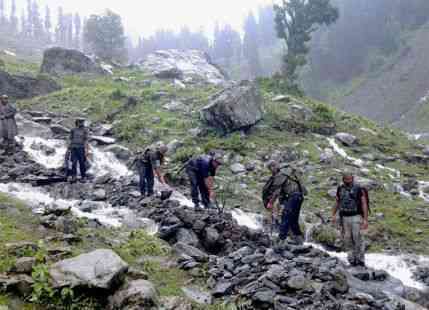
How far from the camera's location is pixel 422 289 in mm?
11969

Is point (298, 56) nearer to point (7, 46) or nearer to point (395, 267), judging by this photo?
point (395, 267)

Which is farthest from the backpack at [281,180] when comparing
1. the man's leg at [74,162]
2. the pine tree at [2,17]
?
the pine tree at [2,17]

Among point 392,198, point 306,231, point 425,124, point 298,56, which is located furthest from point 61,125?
point 425,124

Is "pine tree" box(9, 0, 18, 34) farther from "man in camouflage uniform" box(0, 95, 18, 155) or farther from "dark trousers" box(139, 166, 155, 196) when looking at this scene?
"dark trousers" box(139, 166, 155, 196)

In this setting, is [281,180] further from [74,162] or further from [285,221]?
[74,162]

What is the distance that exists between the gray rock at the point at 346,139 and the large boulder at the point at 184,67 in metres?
17.9

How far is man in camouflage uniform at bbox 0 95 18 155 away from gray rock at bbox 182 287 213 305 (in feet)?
44.0

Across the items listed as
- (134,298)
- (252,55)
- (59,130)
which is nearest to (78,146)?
(59,130)

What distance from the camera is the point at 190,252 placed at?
998 cm

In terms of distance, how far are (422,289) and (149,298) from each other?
8171mm

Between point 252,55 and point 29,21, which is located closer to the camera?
point 252,55

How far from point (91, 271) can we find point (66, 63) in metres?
36.5

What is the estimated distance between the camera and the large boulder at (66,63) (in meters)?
40.2

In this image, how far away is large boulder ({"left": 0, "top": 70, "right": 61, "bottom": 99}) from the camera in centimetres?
3020
